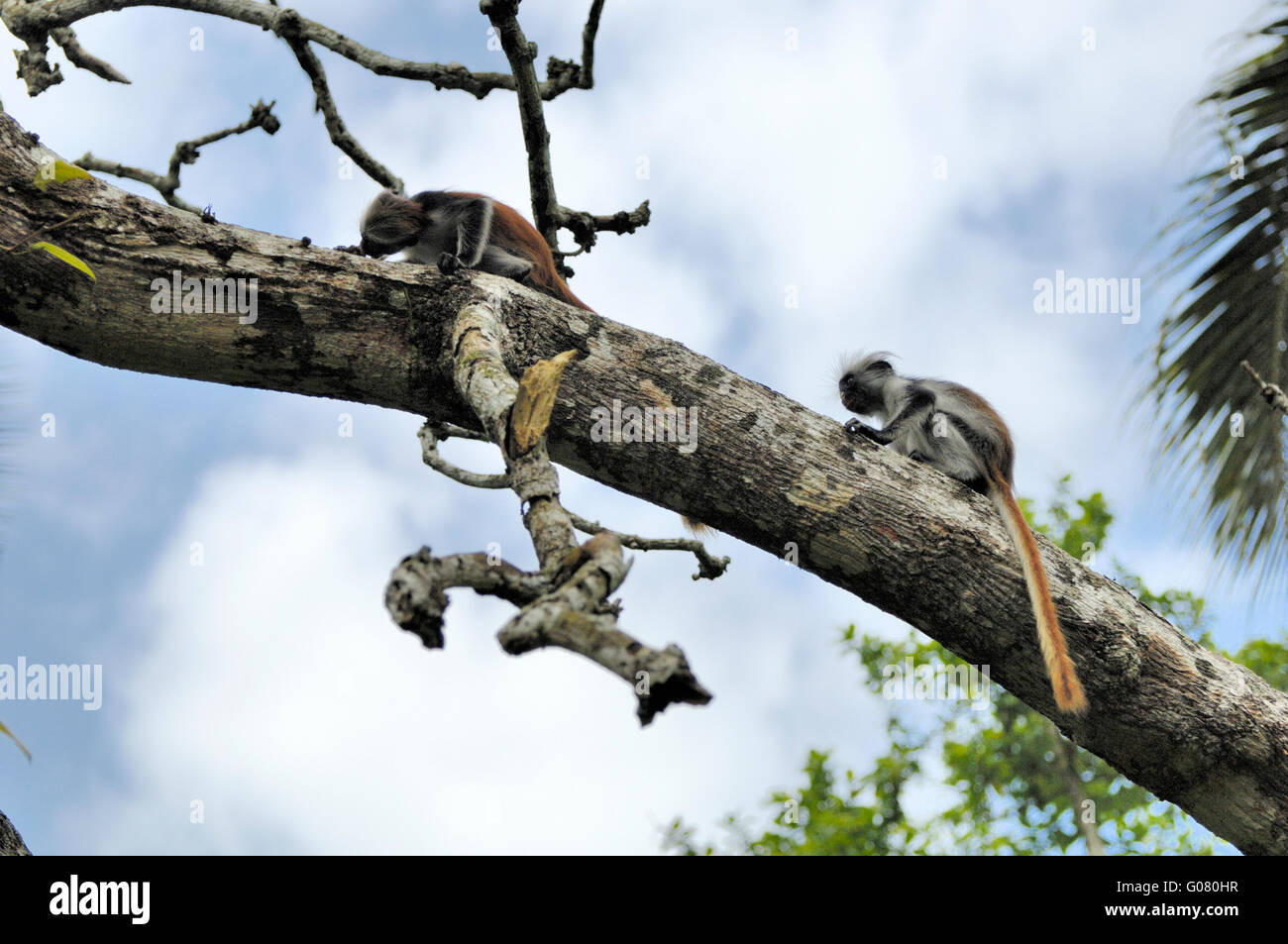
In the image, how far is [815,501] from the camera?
3438 millimetres

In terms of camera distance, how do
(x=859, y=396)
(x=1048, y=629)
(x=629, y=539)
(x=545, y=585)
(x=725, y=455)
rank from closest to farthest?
1. (x=545, y=585)
2. (x=1048, y=629)
3. (x=725, y=455)
4. (x=629, y=539)
5. (x=859, y=396)

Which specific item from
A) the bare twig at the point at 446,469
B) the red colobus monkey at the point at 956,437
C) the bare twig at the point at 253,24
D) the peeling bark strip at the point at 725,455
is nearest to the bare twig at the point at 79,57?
the bare twig at the point at 253,24

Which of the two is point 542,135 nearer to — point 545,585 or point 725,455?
point 725,455

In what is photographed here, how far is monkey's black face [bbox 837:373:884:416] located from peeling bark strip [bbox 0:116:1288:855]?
79.8 inches

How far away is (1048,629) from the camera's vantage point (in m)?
3.35

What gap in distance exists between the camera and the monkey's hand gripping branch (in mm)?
1646

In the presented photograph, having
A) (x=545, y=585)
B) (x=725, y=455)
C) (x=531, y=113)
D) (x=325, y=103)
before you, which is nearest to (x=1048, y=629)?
(x=725, y=455)

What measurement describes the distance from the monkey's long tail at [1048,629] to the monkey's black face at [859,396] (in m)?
2.08

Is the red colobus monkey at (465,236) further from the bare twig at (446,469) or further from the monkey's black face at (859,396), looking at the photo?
the monkey's black face at (859,396)

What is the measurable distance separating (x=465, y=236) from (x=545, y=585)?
3115 mm

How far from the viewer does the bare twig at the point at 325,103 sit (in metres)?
4.80

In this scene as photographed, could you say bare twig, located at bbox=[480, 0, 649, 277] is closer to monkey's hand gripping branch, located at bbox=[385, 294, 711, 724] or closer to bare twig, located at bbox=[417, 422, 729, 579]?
bare twig, located at bbox=[417, 422, 729, 579]

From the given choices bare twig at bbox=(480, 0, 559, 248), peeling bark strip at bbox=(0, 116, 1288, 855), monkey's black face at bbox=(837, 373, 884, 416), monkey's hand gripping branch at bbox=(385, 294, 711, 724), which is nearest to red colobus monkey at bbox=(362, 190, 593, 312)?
bare twig at bbox=(480, 0, 559, 248)
